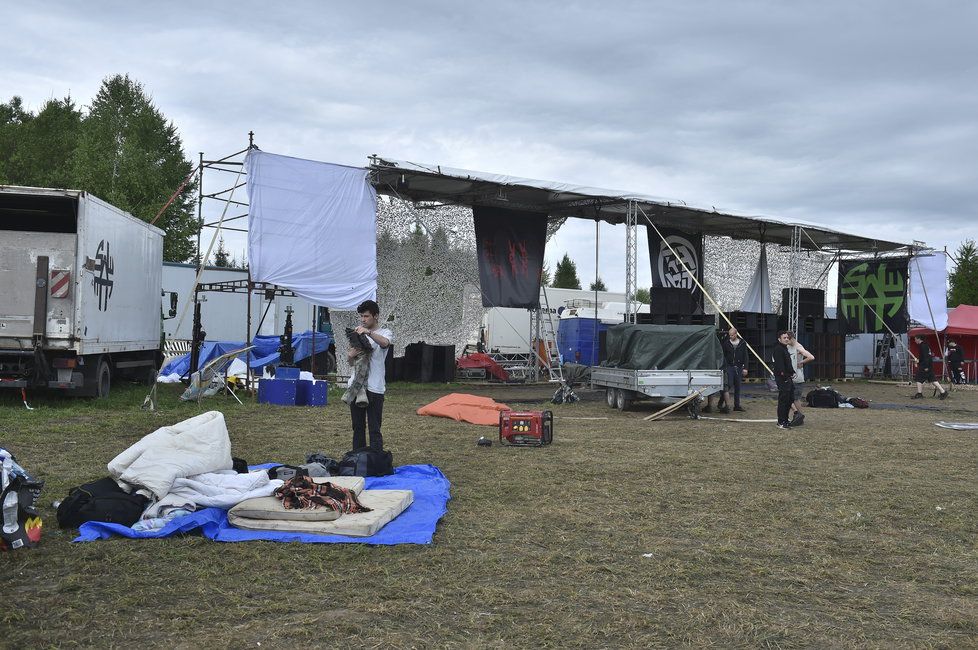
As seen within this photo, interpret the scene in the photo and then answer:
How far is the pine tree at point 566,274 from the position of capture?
80519 mm

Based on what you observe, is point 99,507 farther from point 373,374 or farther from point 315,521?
point 373,374

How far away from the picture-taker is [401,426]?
40.7ft

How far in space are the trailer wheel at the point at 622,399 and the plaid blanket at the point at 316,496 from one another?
10.5m

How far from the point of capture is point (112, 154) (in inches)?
1485

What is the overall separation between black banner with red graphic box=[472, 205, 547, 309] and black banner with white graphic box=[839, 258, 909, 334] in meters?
12.9

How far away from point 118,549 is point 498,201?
1630 cm

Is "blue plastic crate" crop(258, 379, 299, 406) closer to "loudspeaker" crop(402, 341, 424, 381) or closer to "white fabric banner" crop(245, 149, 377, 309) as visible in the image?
"white fabric banner" crop(245, 149, 377, 309)

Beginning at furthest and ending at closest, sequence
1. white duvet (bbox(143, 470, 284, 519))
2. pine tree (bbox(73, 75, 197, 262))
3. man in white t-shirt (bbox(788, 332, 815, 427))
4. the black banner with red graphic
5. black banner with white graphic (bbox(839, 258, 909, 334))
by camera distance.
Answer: pine tree (bbox(73, 75, 197, 262)) → black banner with white graphic (bbox(839, 258, 909, 334)) → the black banner with red graphic → man in white t-shirt (bbox(788, 332, 815, 427)) → white duvet (bbox(143, 470, 284, 519))

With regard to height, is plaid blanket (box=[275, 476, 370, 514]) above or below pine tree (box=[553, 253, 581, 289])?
below

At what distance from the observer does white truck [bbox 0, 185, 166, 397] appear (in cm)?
1230

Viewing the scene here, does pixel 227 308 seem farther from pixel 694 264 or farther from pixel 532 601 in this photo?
pixel 532 601

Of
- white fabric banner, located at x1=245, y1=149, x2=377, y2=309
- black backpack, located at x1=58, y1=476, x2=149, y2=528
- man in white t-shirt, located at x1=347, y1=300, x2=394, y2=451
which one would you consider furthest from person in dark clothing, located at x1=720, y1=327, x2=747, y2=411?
black backpack, located at x1=58, y1=476, x2=149, y2=528

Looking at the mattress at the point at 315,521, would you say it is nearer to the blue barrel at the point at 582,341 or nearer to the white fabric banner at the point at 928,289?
the blue barrel at the point at 582,341

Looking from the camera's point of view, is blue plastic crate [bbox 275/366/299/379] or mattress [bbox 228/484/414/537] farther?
blue plastic crate [bbox 275/366/299/379]
